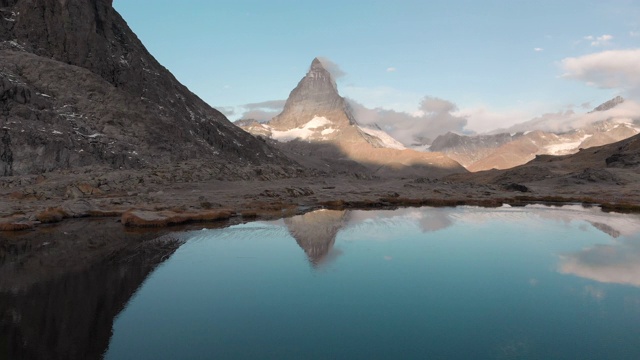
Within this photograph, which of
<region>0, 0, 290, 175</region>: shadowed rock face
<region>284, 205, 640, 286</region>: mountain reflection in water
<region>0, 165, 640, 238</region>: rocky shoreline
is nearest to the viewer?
<region>284, 205, 640, 286</region>: mountain reflection in water

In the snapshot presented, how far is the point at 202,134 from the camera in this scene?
105 metres

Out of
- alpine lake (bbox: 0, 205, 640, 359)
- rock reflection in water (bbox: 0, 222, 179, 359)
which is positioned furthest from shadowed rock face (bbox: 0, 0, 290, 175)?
alpine lake (bbox: 0, 205, 640, 359)

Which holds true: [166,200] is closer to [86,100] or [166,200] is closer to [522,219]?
[522,219]

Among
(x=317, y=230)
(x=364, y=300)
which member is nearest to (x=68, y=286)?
(x=364, y=300)

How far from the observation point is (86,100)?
7575 cm

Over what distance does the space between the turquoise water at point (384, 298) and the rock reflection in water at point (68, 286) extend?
864 mm

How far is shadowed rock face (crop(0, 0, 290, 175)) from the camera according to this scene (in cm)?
6288

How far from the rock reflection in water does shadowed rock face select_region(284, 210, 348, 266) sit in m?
8.70

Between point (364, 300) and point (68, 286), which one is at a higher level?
point (68, 286)

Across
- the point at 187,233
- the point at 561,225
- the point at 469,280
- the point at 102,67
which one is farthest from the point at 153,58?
the point at 469,280

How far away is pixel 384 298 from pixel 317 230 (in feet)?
57.4

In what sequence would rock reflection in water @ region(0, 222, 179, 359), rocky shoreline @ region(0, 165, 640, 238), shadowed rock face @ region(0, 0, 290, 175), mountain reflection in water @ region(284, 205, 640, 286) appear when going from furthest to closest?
shadowed rock face @ region(0, 0, 290, 175) → rocky shoreline @ region(0, 165, 640, 238) → mountain reflection in water @ region(284, 205, 640, 286) → rock reflection in water @ region(0, 222, 179, 359)

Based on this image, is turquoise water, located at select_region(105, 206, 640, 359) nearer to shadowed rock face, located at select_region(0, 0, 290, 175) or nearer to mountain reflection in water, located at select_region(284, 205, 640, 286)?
mountain reflection in water, located at select_region(284, 205, 640, 286)

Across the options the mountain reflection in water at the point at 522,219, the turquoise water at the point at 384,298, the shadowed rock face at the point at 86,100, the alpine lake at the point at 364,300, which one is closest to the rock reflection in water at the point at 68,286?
the alpine lake at the point at 364,300
